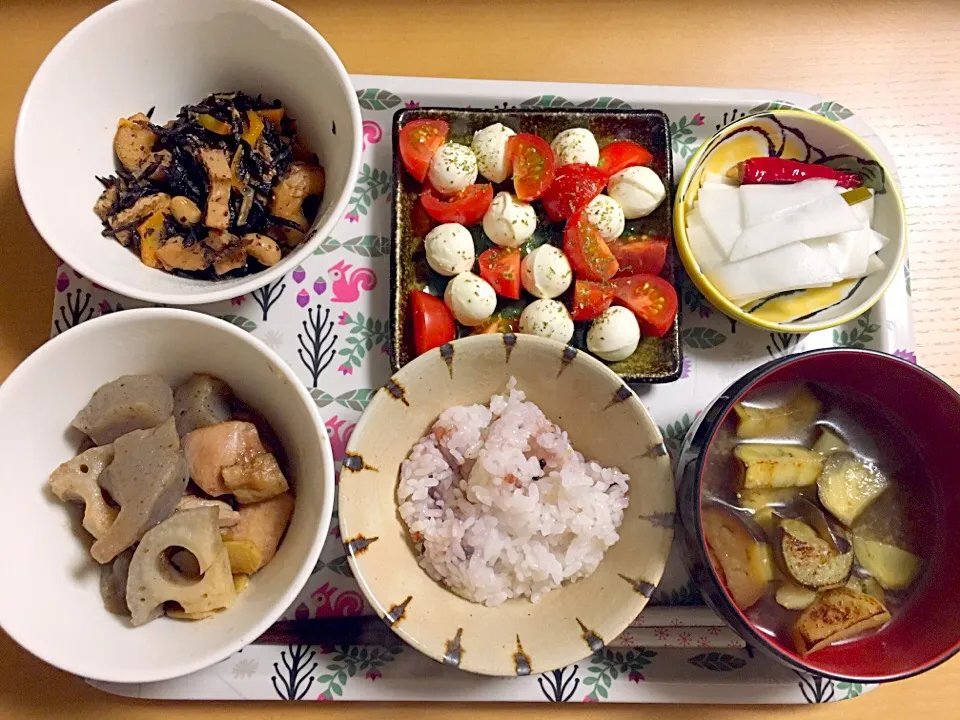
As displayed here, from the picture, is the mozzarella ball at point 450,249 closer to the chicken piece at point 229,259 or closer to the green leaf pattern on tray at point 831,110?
the chicken piece at point 229,259

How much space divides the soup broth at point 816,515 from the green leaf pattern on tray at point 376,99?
36.0 inches

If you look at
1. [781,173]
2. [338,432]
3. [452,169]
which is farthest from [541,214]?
[338,432]

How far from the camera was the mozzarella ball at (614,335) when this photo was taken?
1.34 m

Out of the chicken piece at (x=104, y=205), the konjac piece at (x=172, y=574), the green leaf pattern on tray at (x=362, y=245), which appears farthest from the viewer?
the green leaf pattern on tray at (x=362, y=245)

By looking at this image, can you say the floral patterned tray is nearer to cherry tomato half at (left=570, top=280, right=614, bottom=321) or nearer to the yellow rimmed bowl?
the yellow rimmed bowl

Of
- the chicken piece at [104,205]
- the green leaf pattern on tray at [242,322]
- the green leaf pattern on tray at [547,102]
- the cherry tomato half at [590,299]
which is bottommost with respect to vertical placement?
the green leaf pattern on tray at [242,322]

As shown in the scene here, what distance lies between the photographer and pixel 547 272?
1366 millimetres

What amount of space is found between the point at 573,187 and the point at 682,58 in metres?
0.46

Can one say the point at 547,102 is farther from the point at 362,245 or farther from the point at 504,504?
the point at 504,504

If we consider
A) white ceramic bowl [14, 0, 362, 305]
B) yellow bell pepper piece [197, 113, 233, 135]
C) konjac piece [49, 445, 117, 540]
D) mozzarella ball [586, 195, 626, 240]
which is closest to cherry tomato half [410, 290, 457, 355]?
white ceramic bowl [14, 0, 362, 305]

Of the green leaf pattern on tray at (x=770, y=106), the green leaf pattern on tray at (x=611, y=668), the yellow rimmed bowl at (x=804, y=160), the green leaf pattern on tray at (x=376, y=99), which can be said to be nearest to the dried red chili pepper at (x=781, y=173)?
the yellow rimmed bowl at (x=804, y=160)

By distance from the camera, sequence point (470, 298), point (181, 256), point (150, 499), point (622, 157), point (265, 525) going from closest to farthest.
Result: point (150, 499), point (265, 525), point (181, 256), point (470, 298), point (622, 157)

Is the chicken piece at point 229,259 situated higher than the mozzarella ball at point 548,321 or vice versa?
the chicken piece at point 229,259

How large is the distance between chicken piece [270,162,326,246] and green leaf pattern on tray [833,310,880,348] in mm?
1090
